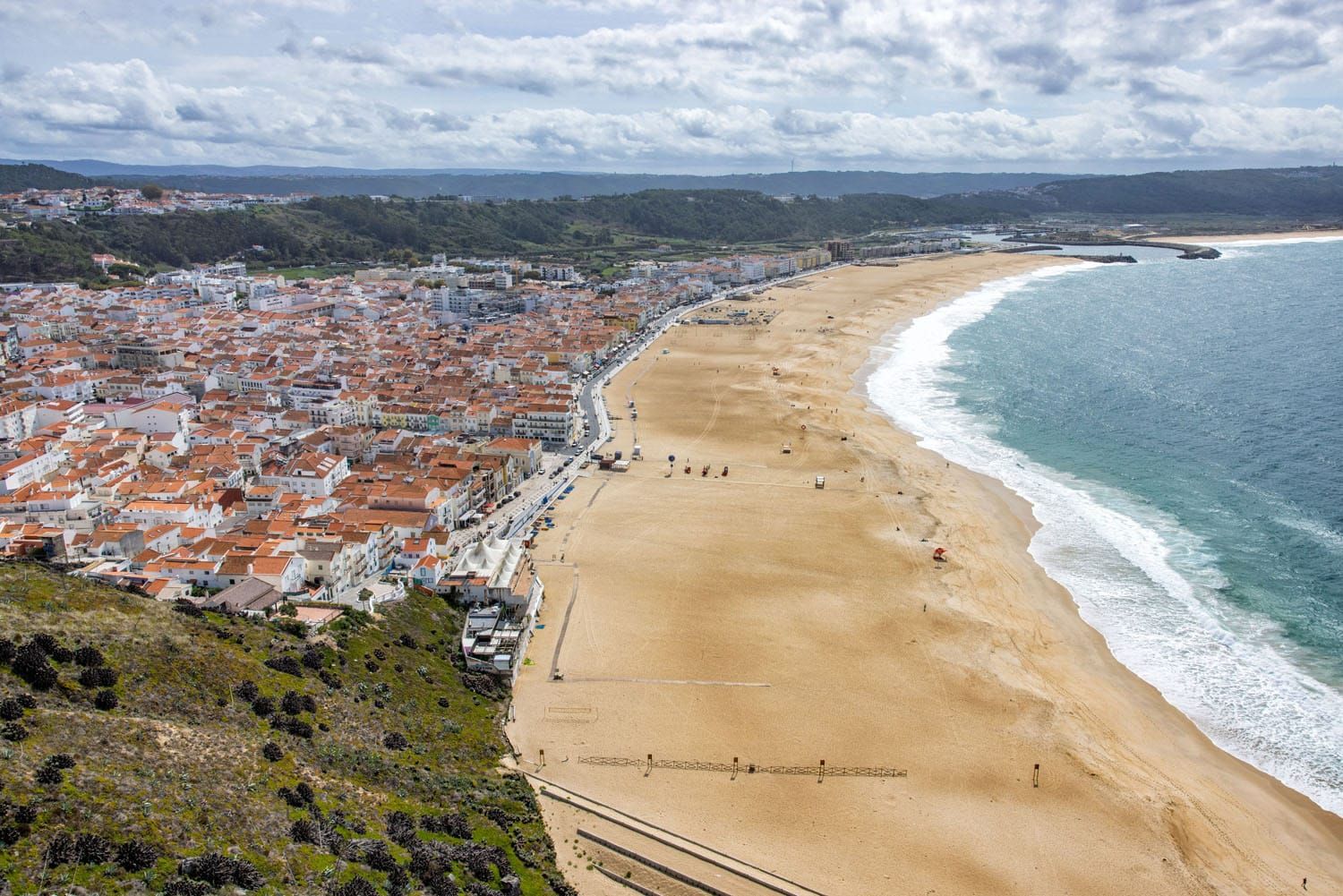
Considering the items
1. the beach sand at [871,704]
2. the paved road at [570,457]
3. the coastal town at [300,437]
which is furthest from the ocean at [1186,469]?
the coastal town at [300,437]

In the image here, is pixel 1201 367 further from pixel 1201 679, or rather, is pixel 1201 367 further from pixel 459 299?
pixel 459 299

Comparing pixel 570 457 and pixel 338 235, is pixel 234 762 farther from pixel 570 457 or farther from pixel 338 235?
pixel 338 235

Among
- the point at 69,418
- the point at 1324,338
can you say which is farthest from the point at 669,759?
the point at 1324,338

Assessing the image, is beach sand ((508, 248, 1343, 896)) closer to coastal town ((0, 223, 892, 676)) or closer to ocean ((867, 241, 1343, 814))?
ocean ((867, 241, 1343, 814))

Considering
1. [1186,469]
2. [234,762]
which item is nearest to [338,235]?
[1186,469]

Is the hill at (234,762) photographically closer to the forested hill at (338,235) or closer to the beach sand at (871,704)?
the beach sand at (871,704)

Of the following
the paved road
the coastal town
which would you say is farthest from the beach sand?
the coastal town
